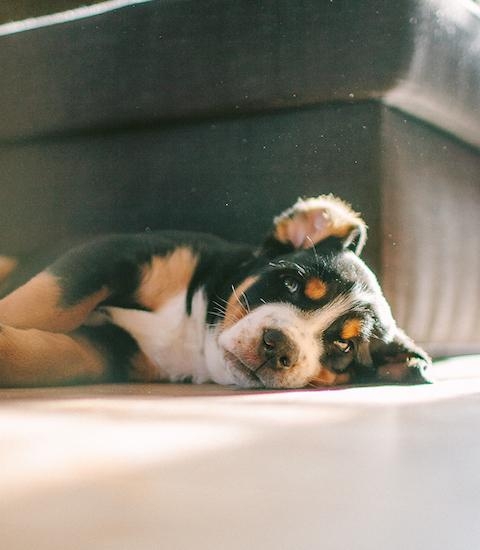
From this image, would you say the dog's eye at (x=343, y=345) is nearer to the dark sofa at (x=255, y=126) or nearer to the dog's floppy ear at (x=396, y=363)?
the dog's floppy ear at (x=396, y=363)

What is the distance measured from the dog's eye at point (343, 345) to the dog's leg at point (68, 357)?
1.54 feet

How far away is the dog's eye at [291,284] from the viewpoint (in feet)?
5.75

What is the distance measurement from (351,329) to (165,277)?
470mm

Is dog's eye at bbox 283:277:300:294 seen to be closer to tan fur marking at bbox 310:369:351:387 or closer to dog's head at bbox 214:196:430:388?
dog's head at bbox 214:196:430:388

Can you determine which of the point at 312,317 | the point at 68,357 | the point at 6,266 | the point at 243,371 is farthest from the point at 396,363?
the point at 6,266

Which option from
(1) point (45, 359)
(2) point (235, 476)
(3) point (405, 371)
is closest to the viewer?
(2) point (235, 476)

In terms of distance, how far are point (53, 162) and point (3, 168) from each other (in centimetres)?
19

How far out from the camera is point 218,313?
182cm

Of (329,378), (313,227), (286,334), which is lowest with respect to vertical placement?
(329,378)

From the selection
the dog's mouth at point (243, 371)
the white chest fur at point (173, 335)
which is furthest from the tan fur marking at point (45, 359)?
the dog's mouth at point (243, 371)

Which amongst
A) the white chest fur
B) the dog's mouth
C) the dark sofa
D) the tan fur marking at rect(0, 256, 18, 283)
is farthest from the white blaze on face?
the tan fur marking at rect(0, 256, 18, 283)

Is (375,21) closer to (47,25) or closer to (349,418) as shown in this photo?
(47,25)

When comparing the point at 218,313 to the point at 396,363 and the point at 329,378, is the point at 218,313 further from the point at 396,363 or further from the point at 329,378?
the point at 396,363

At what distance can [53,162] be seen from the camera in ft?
8.52
